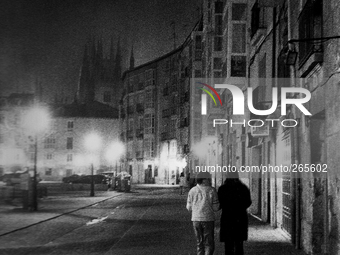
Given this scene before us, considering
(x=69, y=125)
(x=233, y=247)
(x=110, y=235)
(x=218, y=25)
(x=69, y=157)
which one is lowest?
(x=110, y=235)

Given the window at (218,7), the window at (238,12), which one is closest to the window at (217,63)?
the window at (218,7)

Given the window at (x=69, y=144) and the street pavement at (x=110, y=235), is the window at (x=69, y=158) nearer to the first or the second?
the window at (x=69, y=144)

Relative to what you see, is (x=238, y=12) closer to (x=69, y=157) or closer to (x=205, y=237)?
(x=205, y=237)

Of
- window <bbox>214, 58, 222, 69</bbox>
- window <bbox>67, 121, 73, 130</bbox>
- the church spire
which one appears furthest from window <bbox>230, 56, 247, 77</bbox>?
the church spire

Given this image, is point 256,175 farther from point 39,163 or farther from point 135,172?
point 39,163

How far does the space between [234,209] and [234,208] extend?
0.02 metres

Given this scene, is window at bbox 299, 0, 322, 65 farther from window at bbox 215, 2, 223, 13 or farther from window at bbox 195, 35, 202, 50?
window at bbox 195, 35, 202, 50

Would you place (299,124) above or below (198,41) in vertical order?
below

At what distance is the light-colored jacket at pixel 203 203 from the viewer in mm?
7824

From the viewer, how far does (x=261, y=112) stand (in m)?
13.1

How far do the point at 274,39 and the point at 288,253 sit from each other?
6.68 m

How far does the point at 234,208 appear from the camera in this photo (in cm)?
796

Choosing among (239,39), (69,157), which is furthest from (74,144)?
(239,39)

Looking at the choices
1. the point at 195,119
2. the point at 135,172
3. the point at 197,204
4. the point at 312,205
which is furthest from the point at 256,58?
the point at 135,172
